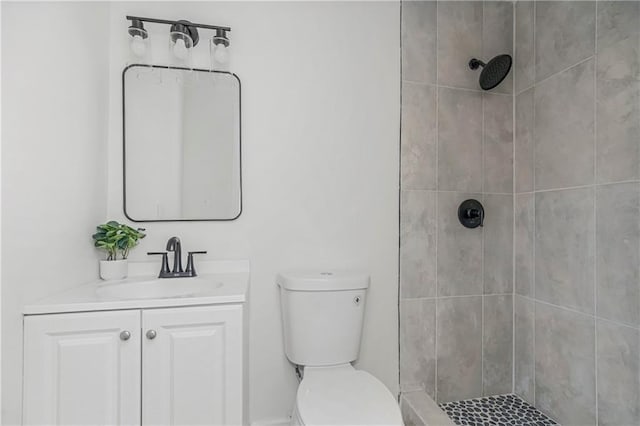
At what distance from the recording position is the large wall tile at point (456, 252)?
5.19 feet

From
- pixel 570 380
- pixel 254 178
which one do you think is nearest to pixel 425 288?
pixel 570 380

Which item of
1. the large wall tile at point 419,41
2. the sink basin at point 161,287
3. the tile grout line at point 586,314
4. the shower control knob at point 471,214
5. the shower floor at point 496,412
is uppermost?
the large wall tile at point 419,41

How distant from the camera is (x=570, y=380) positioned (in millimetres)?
1342

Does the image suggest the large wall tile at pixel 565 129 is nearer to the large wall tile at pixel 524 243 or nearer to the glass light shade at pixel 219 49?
the large wall tile at pixel 524 243

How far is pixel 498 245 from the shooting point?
163 cm

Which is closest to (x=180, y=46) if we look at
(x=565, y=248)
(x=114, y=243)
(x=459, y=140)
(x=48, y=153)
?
(x=48, y=153)

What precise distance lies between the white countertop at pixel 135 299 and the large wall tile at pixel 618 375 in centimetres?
133

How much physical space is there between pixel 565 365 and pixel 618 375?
0.21 m

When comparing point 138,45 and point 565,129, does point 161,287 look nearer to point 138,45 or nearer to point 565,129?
point 138,45

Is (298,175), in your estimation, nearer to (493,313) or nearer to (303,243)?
(303,243)

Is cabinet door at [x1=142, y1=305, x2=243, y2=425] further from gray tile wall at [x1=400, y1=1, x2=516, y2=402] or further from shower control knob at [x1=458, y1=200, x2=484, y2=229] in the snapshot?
shower control knob at [x1=458, y1=200, x2=484, y2=229]

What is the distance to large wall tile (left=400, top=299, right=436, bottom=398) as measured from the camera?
1559 millimetres

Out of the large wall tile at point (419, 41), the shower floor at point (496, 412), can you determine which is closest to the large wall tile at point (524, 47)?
the large wall tile at point (419, 41)

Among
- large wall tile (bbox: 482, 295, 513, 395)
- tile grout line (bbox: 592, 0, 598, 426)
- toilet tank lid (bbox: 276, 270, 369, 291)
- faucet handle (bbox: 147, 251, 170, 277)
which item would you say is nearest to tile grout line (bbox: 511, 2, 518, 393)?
large wall tile (bbox: 482, 295, 513, 395)
